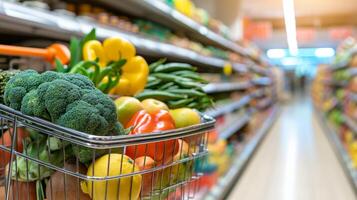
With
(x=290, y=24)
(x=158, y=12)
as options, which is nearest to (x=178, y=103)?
(x=158, y=12)

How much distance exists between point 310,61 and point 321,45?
6286 millimetres

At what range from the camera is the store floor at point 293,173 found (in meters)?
3.79

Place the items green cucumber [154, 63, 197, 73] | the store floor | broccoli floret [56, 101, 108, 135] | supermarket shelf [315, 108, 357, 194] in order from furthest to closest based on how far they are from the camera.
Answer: supermarket shelf [315, 108, 357, 194]
the store floor
green cucumber [154, 63, 197, 73]
broccoli floret [56, 101, 108, 135]

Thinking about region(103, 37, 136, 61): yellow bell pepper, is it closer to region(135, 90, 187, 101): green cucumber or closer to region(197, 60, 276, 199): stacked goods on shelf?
region(135, 90, 187, 101): green cucumber

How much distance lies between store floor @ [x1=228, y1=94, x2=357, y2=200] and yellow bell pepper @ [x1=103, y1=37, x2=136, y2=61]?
276 cm

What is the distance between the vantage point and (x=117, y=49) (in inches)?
43.9

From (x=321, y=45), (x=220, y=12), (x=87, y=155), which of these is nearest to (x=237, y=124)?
(x=220, y=12)

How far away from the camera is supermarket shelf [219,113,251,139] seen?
431cm

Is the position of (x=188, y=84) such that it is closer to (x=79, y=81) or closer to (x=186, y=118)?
(x=186, y=118)

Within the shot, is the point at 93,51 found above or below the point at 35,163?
above

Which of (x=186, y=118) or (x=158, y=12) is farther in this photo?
(x=158, y=12)

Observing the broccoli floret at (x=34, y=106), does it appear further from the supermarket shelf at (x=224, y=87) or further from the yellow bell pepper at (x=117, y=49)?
the supermarket shelf at (x=224, y=87)

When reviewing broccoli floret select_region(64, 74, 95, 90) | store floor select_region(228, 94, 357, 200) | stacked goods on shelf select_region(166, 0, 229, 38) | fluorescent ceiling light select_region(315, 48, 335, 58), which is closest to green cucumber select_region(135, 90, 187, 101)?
broccoli floret select_region(64, 74, 95, 90)

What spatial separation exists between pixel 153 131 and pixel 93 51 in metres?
0.42
